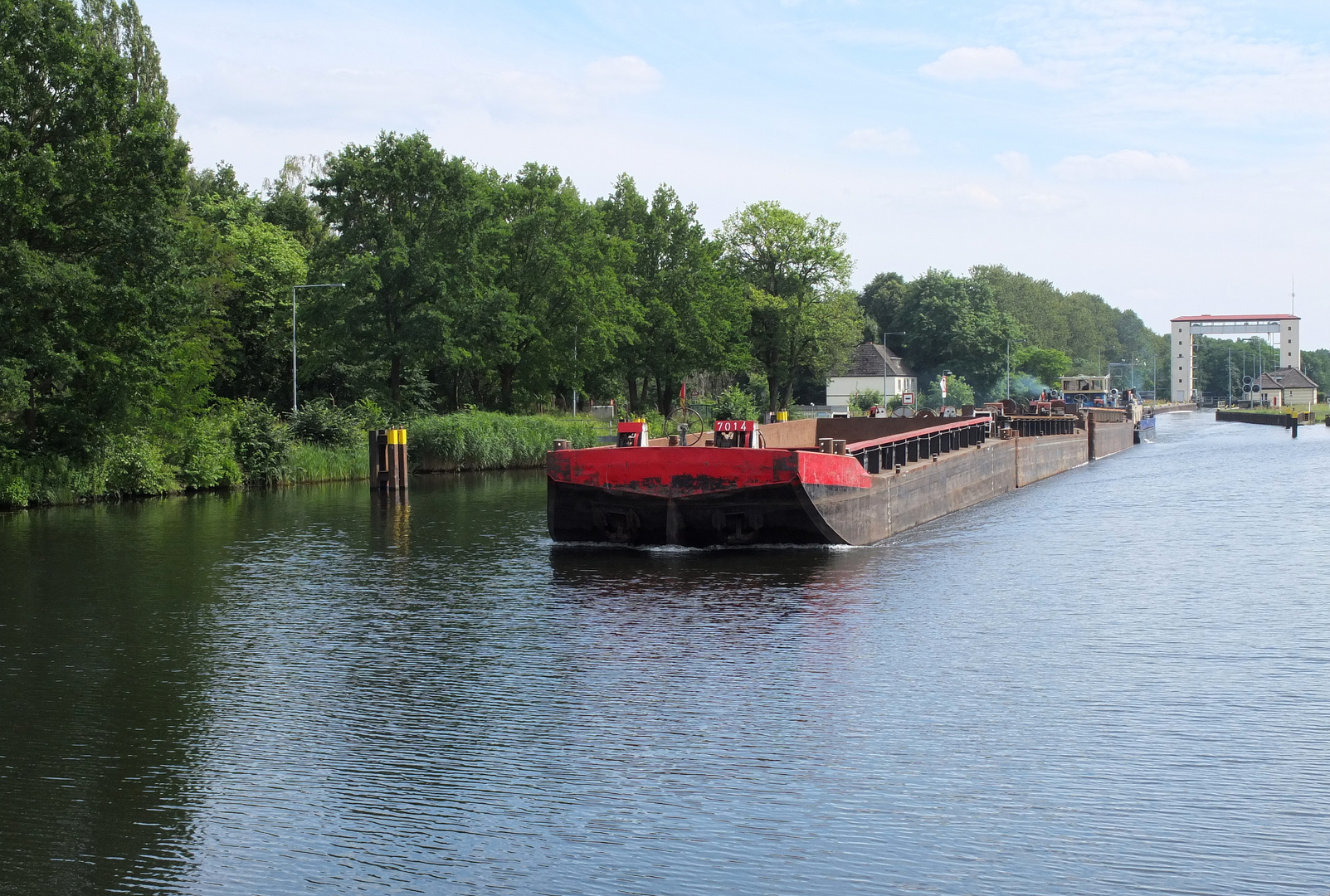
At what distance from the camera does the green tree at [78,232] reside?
1193 inches

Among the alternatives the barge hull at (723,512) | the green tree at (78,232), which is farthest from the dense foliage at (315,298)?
the barge hull at (723,512)

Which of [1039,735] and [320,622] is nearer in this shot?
[1039,735]

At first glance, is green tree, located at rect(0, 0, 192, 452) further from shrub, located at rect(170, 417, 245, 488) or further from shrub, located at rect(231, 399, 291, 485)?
shrub, located at rect(231, 399, 291, 485)

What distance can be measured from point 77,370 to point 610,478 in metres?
16.7

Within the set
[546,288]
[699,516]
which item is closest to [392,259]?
[546,288]

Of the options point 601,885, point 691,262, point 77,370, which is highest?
point 691,262

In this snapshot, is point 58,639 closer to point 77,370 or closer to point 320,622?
point 320,622

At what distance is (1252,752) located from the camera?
9.92 m

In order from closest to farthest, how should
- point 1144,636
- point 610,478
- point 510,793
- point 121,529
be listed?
point 510,793, point 1144,636, point 610,478, point 121,529

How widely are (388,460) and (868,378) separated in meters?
77.7

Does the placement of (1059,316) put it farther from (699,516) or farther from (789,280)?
(699,516)

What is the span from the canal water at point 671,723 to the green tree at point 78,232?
34.8ft

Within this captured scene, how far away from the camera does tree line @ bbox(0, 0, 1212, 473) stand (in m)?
31.2

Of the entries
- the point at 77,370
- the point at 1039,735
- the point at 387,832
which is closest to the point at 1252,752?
the point at 1039,735
